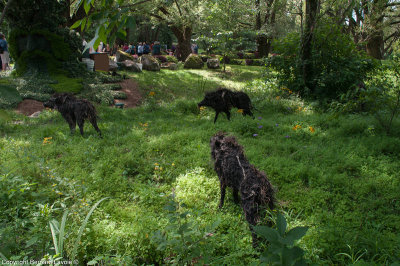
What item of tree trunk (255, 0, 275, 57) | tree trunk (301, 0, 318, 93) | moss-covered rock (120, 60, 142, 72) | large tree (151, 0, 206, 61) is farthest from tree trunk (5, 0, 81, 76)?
tree trunk (255, 0, 275, 57)

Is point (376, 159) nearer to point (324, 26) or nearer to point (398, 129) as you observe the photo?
point (398, 129)

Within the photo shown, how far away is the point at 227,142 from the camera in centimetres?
375

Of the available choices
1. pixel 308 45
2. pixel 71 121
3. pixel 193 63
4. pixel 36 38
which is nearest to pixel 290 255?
pixel 71 121

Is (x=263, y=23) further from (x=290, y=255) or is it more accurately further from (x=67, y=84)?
(x=290, y=255)

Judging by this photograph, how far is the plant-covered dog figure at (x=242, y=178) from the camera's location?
2.83 meters

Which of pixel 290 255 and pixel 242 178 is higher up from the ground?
pixel 290 255

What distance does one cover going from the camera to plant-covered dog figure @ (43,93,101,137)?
611 cm

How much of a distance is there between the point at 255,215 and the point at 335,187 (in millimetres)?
1858

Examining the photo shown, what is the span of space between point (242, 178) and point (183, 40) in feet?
67.5

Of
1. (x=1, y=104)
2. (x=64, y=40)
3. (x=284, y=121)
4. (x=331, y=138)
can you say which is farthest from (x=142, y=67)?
(x=331, y=138)

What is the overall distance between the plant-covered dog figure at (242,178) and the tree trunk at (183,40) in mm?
19017

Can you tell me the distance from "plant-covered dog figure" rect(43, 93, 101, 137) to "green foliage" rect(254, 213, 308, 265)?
5588mm

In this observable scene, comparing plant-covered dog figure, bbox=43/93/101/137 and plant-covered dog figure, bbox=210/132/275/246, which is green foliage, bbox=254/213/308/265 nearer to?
plant-covered dog figure, bbox=210/132/275/246

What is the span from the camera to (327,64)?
Answer: 29.7ft
